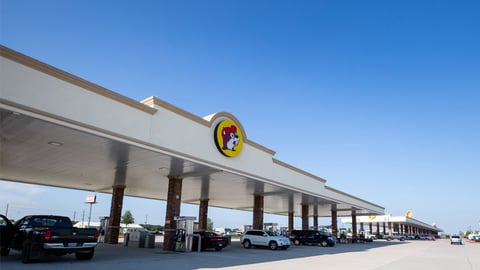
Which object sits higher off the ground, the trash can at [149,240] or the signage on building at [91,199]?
the signage on building at [91,199]

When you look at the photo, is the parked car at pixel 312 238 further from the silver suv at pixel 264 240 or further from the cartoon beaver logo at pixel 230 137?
the cartoon beaver logo at pixel 230 137

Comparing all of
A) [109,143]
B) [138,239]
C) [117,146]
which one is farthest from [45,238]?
[138,239]

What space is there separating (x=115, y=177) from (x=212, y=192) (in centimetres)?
928

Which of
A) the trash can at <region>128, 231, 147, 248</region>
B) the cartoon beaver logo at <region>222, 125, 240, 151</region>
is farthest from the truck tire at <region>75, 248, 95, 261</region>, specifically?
the trash can at <region>128, 231, 147, 248</region>

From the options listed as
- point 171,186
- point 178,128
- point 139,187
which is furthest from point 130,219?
point 178,128

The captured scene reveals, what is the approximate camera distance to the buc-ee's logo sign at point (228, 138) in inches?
770

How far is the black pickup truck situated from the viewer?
1226 cm

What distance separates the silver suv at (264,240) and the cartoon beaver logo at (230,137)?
9.63 metres

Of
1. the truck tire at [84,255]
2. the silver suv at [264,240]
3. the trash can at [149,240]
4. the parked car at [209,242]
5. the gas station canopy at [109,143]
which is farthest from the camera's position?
the silver suv at [264,240]

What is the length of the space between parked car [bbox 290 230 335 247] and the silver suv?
9.38 metres

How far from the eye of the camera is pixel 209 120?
19.3 meters

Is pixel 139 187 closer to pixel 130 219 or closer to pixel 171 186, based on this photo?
pixel 171 186

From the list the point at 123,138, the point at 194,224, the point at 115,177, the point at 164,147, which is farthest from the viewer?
the point at 115,177

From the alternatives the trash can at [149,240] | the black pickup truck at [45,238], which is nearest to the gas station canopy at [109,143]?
the black pickup truck at [45,238]
